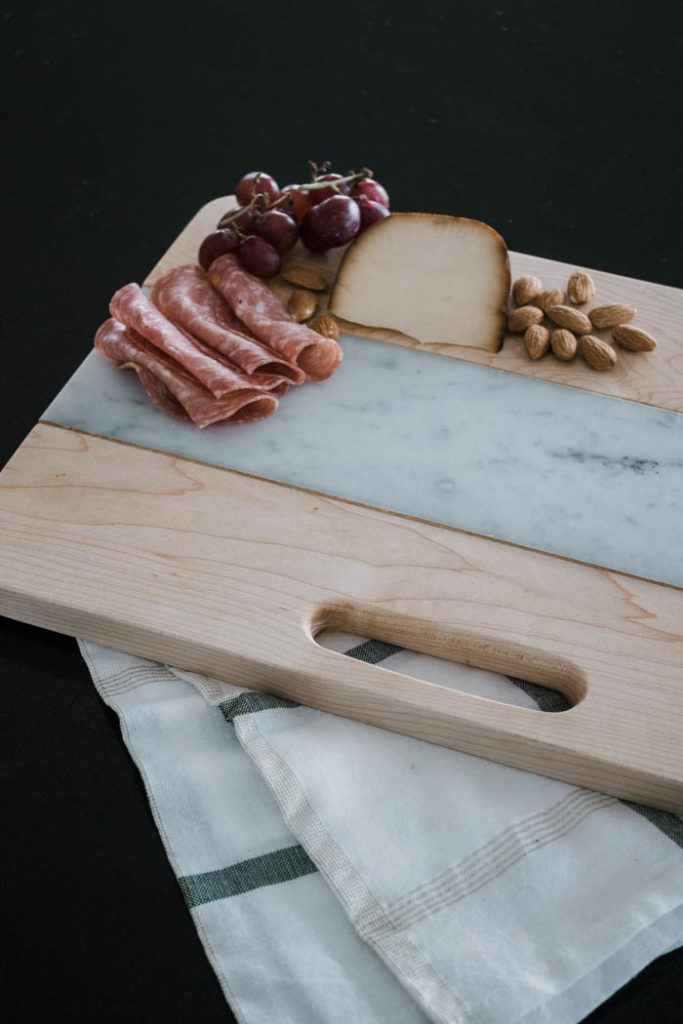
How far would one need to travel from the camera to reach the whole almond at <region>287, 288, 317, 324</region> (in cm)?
156

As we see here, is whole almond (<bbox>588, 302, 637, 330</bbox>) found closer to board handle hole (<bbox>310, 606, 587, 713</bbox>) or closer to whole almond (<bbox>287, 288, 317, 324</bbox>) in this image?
whole almond (<bbox>287, 288, 317, 324</bbox>)

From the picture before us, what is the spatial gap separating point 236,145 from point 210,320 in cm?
73

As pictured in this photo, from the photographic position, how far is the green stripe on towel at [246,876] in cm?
102

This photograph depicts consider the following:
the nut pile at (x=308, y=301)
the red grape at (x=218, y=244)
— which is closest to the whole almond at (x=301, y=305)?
the nut pile at (x=308, y=301)

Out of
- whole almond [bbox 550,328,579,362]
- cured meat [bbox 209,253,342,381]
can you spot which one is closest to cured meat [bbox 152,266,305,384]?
cured meat [bbox 209,253,342,381]

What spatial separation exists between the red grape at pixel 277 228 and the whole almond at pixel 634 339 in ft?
1.63

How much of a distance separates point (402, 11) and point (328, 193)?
0.99 m

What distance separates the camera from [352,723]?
1.17m

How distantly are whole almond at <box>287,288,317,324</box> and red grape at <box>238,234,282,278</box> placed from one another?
54mm

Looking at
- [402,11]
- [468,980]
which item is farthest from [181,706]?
[402,11]

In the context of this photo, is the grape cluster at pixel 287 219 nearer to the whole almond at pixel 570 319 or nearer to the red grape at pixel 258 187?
the red grape at pixel 258 187

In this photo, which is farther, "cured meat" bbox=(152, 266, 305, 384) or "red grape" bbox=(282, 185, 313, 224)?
"red grape" bbox=(282, 185, 313, 224)

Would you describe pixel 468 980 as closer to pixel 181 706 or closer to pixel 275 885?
pixel 275 885

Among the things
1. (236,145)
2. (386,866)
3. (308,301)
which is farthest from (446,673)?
(236,145)
